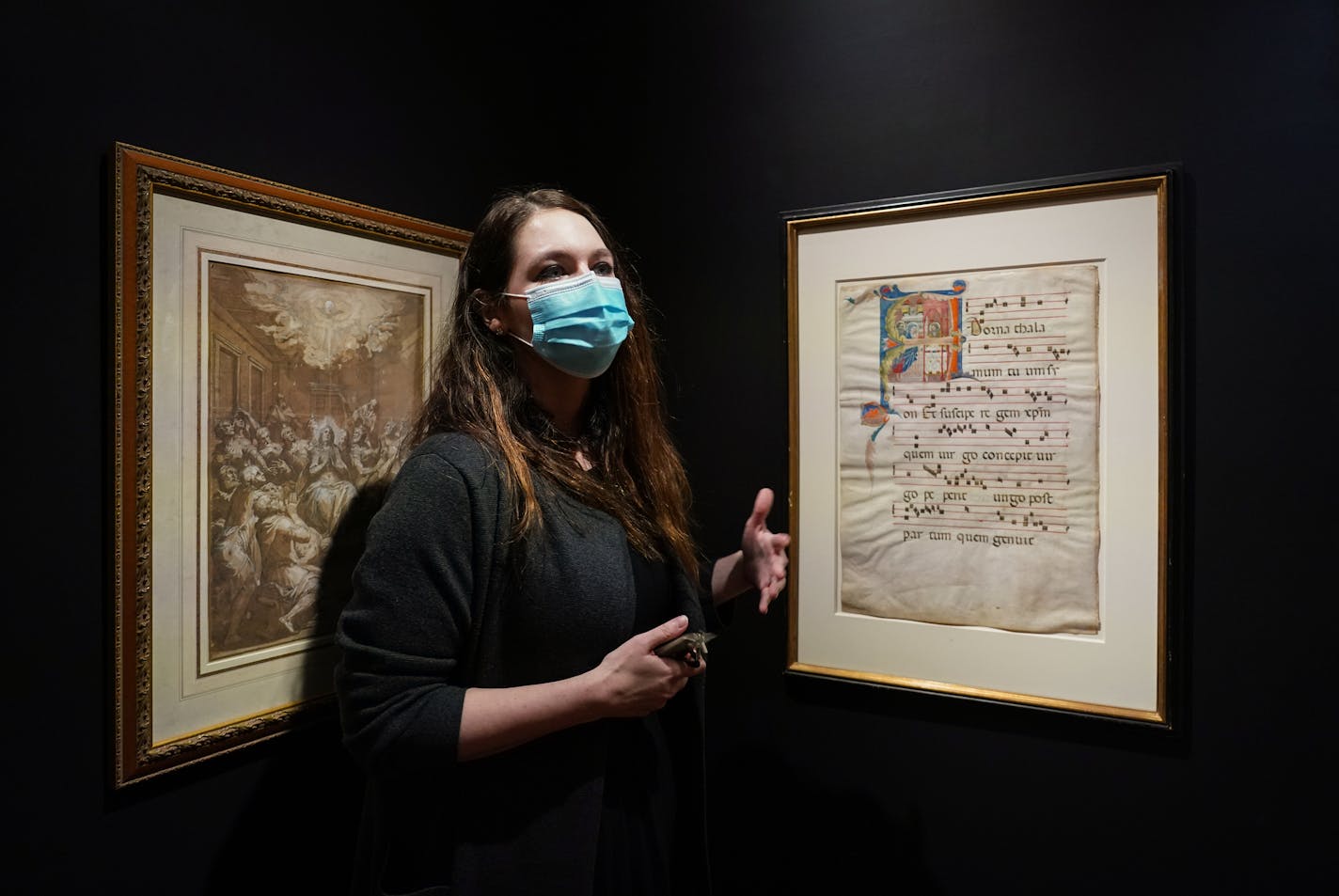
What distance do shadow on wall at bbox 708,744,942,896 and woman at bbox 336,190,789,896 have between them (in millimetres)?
456

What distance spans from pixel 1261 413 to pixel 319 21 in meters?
1.67

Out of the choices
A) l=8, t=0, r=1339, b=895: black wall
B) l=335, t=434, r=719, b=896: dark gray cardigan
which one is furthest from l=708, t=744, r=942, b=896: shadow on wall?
l=335, t=434, r=719, b=896: dark gray cardigan

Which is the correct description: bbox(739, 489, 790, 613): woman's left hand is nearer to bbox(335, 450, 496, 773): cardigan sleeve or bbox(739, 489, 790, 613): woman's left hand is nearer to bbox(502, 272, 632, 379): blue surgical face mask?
bbox(502, 272, 632, 379): blue surgical face mask

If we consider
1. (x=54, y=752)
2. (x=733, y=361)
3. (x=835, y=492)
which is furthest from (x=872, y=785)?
(x=54, y=752)

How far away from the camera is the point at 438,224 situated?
5.05 ft

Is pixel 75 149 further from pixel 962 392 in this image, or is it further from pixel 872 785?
pixel 872 785

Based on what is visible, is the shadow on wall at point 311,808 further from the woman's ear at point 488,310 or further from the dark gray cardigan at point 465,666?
the woman's ear at point 488,310

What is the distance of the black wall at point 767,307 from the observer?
103cm

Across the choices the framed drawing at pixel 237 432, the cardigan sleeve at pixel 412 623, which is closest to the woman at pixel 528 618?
the cardigan sleeve at pixel 412 623

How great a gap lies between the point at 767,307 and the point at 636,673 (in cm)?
91

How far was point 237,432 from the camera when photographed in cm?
119

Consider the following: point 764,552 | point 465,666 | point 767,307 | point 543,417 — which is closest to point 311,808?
point 465,666

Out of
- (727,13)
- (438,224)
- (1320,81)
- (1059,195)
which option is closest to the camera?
(1320,81)

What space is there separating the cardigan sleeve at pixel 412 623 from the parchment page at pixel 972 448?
82cm
